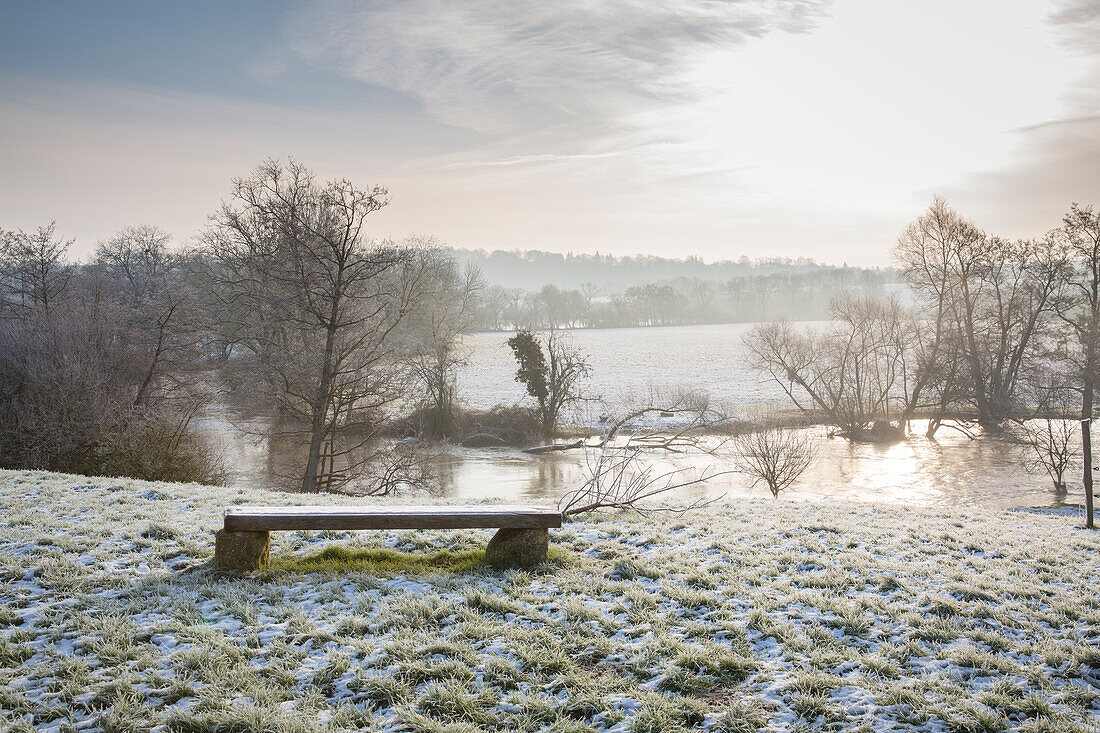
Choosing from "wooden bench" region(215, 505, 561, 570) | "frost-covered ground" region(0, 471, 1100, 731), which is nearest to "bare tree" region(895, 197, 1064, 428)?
"frost-covered ground" region(0, 471, 1100, 731)

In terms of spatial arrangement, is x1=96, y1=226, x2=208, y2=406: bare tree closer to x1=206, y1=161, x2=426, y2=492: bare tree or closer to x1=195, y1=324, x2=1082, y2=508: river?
x1=195, y1=324, x2=1082, y2=508: river

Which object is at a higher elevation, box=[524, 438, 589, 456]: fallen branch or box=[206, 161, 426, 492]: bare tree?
box=[206, 161, 426, 492]: bare tree

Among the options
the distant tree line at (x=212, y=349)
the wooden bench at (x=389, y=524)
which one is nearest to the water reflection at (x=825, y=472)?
the distant tree line at (x=212, y=349)

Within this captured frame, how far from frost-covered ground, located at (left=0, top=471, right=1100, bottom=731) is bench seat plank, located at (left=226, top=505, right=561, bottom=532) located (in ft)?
1.48

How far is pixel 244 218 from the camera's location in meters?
27.2

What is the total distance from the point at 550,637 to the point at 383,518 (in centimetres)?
190

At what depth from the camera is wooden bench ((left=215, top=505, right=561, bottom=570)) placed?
5.59 meters

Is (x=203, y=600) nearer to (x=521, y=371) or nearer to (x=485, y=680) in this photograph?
(x=485, y=680)

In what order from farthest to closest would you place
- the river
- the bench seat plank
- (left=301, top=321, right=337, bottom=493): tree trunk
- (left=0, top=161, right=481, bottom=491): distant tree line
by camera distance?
the river, (left=301, top=321, right=337, bottom=493): tree trunk, (left=0, top=161, right=481, bottom=491): distant tree line, the bench seat plank

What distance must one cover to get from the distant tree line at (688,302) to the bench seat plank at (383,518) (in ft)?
261

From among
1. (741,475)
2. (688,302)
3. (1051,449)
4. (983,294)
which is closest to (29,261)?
(741,475)

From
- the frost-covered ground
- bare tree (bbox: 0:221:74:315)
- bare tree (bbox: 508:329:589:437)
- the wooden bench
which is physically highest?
bare tree (bbox: 0:221:74:315)

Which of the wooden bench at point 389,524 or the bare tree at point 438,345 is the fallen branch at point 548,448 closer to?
the bare tree at point 438,345

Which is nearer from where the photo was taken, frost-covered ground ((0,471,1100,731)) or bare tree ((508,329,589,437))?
frost-covered ground ((0,471,1100,731))
